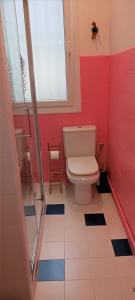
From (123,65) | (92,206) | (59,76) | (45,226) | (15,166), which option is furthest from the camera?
(59,76)

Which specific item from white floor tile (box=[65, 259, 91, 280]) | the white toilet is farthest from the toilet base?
white floor tile (box=[65, 259, 91, 280])

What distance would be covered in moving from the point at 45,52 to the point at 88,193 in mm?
1522

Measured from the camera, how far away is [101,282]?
1.56 m

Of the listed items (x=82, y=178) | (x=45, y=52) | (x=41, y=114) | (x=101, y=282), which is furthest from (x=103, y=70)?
(x=101, y=282)

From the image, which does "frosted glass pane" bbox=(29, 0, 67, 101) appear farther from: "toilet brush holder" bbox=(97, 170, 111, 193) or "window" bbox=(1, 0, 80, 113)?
"toilet brush holder" bbox=(97, 170, 111, 193)

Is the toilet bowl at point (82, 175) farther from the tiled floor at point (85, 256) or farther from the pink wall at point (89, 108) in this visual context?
the pink wall at point (89, 108)

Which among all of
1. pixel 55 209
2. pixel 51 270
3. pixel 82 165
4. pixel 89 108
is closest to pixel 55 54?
pixel 89 108

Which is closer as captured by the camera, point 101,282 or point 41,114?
point 101,282

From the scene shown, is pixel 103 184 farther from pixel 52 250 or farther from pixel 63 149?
pixel 52 250

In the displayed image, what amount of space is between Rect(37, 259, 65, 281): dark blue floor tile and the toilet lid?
31.4 inches

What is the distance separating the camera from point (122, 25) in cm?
192

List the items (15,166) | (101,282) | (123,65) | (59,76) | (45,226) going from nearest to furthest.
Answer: (15,166), (101,282), (123,65), (45,226), (59,76)

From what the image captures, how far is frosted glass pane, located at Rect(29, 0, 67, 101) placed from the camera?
2.38 meters

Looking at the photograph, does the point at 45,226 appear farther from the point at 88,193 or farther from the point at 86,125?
the point at 86,125
